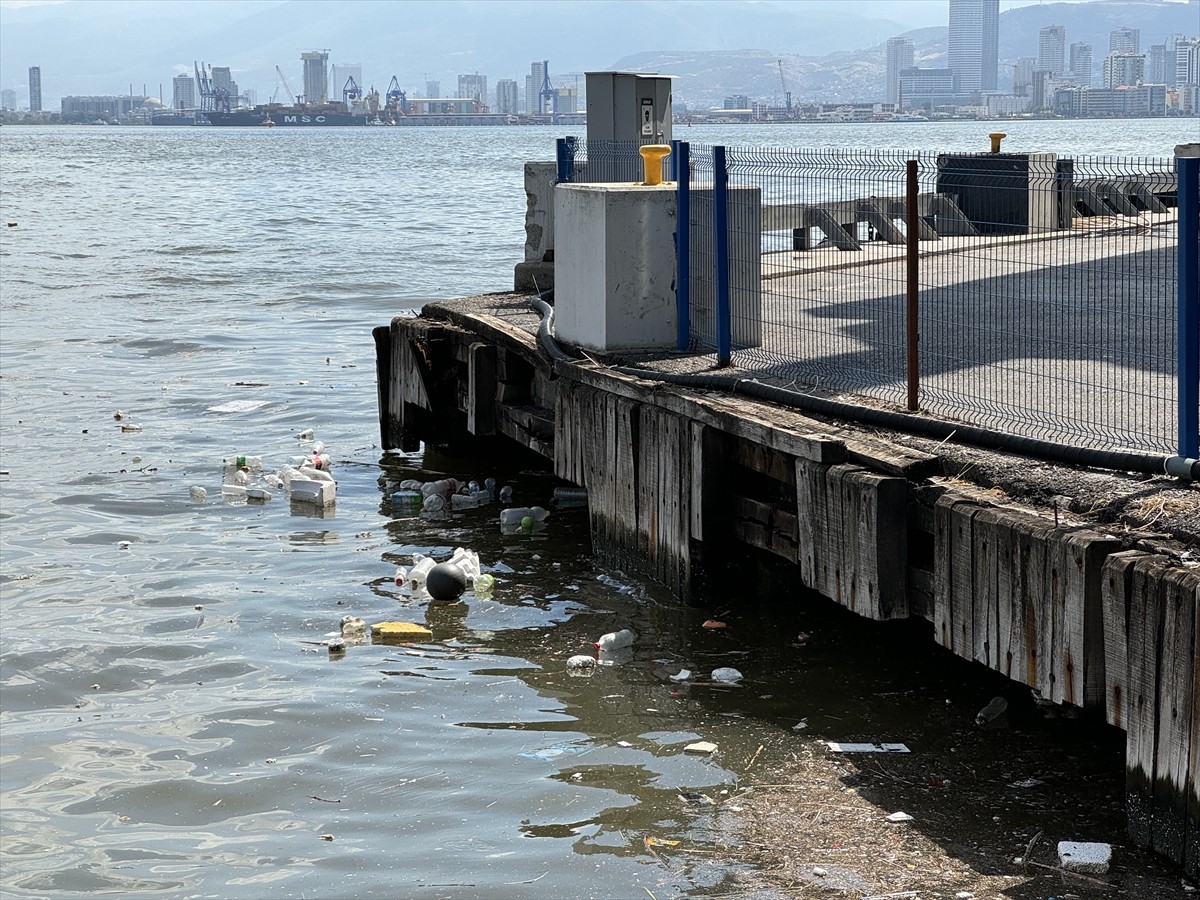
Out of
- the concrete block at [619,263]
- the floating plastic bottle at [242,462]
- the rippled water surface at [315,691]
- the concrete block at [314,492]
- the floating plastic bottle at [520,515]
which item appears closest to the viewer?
A: the rippled water surface at [315,691]

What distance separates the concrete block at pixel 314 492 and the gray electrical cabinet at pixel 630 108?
14.9 feet

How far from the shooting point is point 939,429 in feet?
27.1

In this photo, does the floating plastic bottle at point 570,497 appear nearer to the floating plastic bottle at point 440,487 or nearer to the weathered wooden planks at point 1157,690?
the floating plastic bottle at point 440,487

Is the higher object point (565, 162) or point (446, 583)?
point (565, 162)

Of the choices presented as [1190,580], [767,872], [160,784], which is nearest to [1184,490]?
[1190,580]

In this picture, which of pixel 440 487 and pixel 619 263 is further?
pixel 440 487

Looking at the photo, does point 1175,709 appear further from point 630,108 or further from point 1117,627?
point 630,108

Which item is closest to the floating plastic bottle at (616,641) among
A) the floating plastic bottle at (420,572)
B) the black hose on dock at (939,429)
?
the black hose on dock at (939,429)

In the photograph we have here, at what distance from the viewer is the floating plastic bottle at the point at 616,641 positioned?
950 cm

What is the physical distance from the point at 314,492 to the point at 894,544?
707 cm

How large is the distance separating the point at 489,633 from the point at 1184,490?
4.74 m

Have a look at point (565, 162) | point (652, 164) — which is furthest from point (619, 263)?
point (565, 162)

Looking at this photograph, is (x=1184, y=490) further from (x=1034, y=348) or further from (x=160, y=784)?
(x=160, y=784)

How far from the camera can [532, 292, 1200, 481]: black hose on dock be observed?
7.09 m
